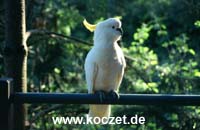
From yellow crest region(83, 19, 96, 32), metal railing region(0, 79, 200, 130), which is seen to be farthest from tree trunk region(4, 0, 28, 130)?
metal railing region(0, 79, 200, 130)

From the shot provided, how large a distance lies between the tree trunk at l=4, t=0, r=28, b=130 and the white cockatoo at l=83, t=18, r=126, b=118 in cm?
30

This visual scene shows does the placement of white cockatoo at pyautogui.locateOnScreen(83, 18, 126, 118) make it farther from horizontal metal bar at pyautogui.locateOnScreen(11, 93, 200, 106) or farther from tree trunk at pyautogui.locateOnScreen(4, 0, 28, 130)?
horizontal metal bar at pyautogui.locateOnScreen(11, 93, 200, 106)

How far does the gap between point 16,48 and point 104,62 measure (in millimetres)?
413

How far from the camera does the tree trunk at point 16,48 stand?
2.38 metres

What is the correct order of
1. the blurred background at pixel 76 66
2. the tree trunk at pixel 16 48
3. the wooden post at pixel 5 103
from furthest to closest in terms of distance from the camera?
the blurred background at pixel 76 66 < the tree trunk at pixel 16 48 < the wooden post at pixel 5 103

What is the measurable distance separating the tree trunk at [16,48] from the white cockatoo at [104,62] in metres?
0.30

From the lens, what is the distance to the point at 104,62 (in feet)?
7.99

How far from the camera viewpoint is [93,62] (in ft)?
7.97

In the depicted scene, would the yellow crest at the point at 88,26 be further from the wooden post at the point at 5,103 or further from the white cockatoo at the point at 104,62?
the wooden post at the point at 5,103

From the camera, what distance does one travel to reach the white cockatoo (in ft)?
7.89

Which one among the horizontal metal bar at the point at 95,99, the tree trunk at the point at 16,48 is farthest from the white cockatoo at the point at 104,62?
the horizontal metal bar at the point at 95,99

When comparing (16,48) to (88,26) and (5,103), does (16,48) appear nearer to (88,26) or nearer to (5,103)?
(88,26)

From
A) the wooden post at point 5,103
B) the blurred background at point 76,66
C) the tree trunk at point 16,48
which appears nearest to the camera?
the wooden post at point 5,103

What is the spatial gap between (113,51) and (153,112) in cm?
73
